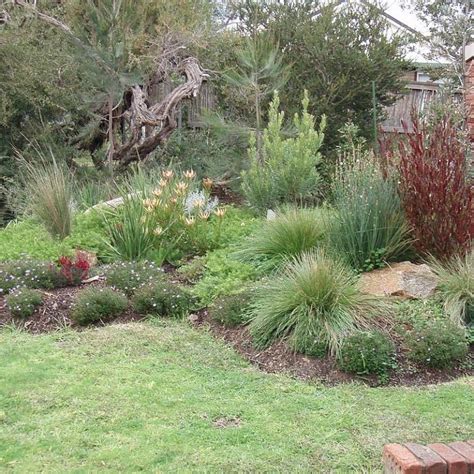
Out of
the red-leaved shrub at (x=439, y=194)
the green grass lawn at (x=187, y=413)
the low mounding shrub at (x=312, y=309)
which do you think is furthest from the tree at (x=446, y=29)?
the green grass lawn at (x=187, y=413)

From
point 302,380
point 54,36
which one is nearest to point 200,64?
point 54,36

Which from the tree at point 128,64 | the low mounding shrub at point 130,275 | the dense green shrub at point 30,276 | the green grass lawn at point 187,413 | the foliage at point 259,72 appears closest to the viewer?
the green grass lawn at point 187,413

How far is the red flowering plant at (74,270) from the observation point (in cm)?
607

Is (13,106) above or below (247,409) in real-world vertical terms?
above

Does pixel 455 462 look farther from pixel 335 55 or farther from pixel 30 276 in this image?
pixel 335 55

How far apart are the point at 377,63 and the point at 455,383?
751cm

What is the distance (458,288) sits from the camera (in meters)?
5.16

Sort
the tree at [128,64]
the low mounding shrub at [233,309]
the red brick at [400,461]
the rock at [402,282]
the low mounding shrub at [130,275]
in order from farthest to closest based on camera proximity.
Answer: the tree at [128,64], the low mounding shrub at [130,275], the rock at [402,282], the low mounding shrub at [233,309], the red brick at [400,461]

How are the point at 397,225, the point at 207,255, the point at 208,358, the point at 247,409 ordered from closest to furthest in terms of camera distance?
the point at 247,409 → the point at 208,358 → the point at 397,225 → the point at 207,255

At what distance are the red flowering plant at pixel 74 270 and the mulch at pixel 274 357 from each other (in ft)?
1.37

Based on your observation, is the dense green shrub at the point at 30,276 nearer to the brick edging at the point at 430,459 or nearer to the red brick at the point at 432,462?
the brick edging at the point at 430,459

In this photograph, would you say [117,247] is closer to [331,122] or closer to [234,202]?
[234,202]

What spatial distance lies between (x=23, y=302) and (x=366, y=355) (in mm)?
2993

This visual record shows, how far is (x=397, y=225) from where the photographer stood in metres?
5.89
